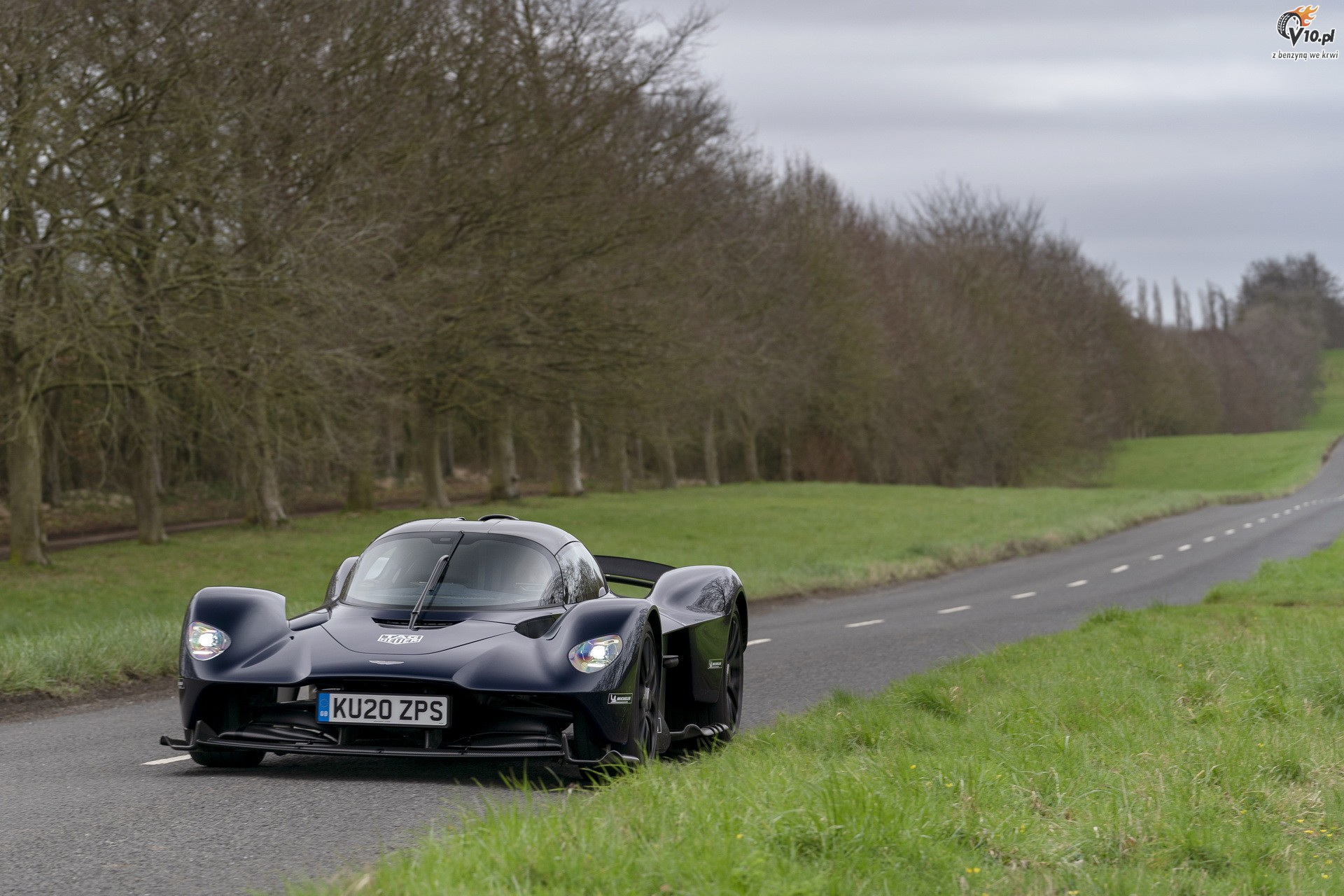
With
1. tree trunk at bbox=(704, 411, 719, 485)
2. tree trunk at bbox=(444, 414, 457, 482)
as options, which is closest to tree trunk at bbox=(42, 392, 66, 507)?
tree trunk at bbox=(444, 414, 457, 482)

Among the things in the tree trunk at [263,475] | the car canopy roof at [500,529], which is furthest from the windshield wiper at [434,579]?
the tree trunk at [263,475]

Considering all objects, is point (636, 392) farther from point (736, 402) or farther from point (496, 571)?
point (496, 571)

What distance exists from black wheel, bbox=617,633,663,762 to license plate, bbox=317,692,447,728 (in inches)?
33.9

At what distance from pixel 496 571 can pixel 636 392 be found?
25.5 meters

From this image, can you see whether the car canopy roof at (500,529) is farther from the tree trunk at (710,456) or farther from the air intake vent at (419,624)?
the tree trunk at (710,456)

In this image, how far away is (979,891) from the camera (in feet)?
14.1

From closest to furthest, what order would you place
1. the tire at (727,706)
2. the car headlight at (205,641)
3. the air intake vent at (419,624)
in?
the car headlight at (205,641), the air intake vent at (419,624), the tire at (727,706)

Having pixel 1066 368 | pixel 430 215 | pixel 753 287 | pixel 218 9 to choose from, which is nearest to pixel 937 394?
pixel 1066 368

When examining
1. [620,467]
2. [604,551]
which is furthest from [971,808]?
[620,467]

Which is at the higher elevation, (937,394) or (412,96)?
(412,96)

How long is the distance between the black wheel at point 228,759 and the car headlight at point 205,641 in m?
0.47

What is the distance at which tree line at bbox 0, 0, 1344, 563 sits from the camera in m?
20.3

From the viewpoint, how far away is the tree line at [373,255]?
798 inches

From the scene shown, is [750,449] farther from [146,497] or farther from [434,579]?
[434,579]
